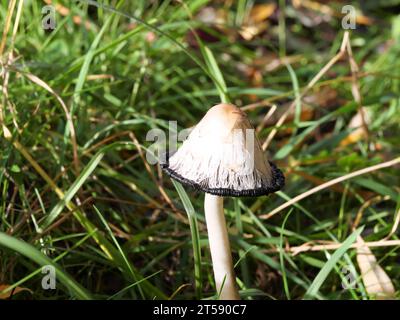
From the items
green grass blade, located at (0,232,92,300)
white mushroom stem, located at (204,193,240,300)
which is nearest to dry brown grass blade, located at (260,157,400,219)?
white mushroom stem, located at (204,193,240,300)

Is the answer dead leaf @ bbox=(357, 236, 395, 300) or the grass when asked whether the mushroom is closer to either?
the grass

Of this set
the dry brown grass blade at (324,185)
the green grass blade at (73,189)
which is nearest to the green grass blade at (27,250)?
the green grass blade at (73,189)

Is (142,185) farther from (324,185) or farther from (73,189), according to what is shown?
(324,185)

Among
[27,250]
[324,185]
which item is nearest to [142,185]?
[324,185]

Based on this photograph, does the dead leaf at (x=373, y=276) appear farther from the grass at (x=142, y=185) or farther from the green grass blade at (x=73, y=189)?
the green grass blade at (x=73, y=189)

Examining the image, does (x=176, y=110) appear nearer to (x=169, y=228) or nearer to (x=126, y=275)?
(x=169, y=228)
